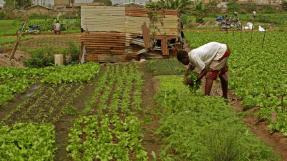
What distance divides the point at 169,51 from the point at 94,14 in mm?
3881

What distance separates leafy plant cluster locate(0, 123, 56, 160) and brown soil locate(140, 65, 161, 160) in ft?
4.92

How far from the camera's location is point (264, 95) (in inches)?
466

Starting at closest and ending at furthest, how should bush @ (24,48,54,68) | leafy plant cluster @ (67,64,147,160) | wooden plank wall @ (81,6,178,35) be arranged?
leafy plant cluster @ (67,64,147,160) < wooden plank wall @ (81,6,178,35) < bush @ (24,48,54,68)

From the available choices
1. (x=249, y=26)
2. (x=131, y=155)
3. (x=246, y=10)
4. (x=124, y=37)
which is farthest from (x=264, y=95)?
(x=246, y=10)

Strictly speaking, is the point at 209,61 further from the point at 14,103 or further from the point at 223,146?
the point at 14,103

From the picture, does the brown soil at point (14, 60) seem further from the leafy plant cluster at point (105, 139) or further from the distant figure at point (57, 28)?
the leafy plant cluster at point (105, 139)

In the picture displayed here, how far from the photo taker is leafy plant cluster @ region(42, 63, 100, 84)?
15.7 meters

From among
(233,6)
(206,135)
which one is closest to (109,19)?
(206,135)

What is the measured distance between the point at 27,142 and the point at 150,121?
8.58 feet

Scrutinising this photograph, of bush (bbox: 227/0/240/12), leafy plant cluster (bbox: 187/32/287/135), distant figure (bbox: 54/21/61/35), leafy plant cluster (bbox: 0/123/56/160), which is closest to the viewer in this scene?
leafy plant cluster (bbox: 0/123/56/160)

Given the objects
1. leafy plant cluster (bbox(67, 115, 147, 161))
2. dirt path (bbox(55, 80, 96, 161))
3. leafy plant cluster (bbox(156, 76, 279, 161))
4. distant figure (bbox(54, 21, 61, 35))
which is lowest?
distant figure (bbox(54, 21, 61, 35))

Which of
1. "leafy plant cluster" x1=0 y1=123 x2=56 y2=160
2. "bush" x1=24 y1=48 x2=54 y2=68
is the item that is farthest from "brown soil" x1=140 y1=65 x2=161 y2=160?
"bush" x1=24 y1=48 x2=54 y2=68

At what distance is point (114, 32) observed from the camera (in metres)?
24.1

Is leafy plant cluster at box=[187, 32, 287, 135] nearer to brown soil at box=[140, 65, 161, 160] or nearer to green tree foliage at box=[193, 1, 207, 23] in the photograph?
brown soil at box=[140, 65, 161, 160]
